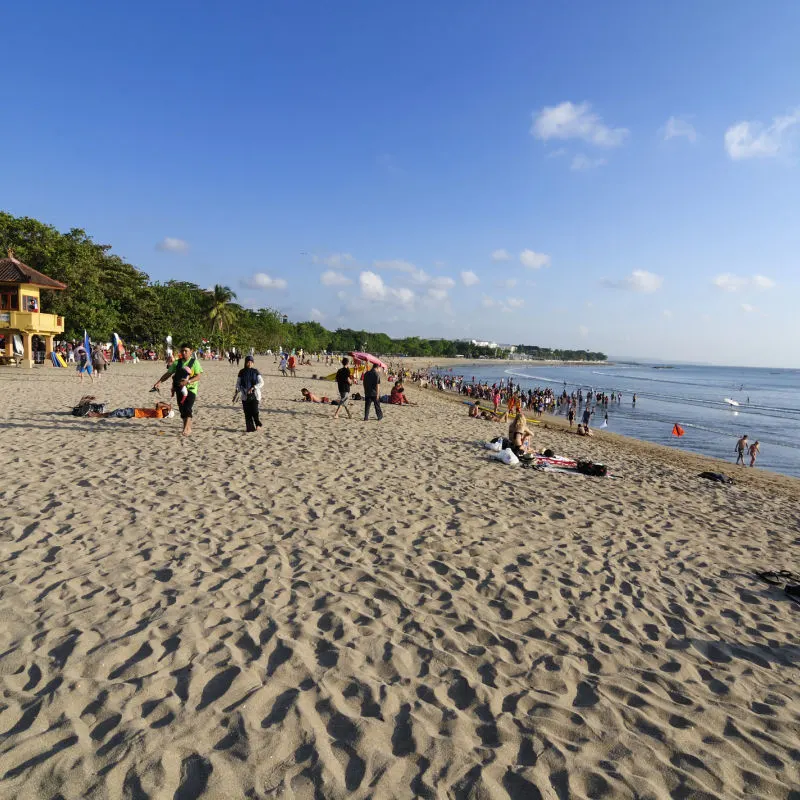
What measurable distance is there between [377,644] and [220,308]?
6339cm

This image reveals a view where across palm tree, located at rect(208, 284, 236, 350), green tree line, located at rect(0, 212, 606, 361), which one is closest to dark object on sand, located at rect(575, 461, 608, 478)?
green tree line, located at rect(0, 212, 606, 361)

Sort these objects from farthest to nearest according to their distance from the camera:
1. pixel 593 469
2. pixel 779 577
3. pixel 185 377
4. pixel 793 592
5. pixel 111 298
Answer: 1. pixel 111 298
2. pixel 185 377
3. pixel 593 469
4. pixel 779 577
5. pixel 793 592

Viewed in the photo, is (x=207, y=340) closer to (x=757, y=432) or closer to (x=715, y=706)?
(x=757, y=432)

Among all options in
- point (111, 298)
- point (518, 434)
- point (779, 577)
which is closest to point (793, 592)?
point (779, 577)

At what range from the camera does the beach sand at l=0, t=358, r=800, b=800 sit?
2.46 m

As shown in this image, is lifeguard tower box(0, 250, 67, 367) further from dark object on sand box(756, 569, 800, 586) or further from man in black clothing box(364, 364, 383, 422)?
dark object on sand box(756, 569, 800, 586)

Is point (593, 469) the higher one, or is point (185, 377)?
point (185, 377)

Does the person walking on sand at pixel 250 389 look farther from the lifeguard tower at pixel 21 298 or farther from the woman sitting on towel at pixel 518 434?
the lifeguard tower at pixel 21 298

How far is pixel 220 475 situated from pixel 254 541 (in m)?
2.71

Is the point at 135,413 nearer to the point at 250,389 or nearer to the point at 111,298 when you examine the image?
the point at 250,389

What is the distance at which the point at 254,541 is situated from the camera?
505 centimetres

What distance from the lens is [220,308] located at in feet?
200

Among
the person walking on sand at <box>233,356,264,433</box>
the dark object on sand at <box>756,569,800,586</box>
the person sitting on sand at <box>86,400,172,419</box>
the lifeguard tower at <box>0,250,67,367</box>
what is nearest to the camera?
the dark object on sand at <box>756,569,800,586</box>

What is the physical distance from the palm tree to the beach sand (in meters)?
57.3
